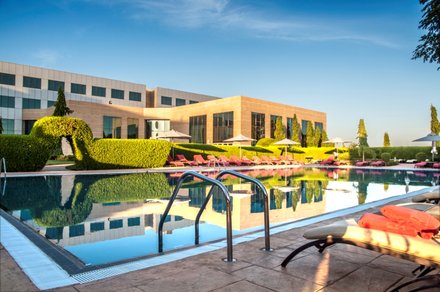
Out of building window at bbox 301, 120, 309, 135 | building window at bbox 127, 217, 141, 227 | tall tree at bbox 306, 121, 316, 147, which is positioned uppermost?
building window at bbox 301, 120, 309, 135

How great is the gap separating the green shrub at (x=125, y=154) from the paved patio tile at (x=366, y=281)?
18698 millimetres

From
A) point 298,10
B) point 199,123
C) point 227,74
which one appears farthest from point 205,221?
point 199,123

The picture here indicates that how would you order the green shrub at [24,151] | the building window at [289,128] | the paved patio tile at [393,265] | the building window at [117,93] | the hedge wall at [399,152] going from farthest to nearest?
the building window at [117,93], the building window at [289,128], the hedge wall at [399,152], the green shrub at [24,151], the paved patio tile at [393,265]

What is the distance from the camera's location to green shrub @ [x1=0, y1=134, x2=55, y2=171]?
641 inches

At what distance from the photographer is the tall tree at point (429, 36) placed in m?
12.1

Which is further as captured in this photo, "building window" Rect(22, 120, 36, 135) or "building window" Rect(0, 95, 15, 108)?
"building window" Rect(22, 120, 36, 135)

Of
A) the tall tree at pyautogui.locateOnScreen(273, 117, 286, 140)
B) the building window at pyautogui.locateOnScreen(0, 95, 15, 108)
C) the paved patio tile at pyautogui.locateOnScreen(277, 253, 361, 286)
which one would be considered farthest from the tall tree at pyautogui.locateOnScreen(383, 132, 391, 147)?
the building window at pyautogui.locateOnScreen(0, 95, 15, 108)

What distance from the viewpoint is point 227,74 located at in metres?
28.5

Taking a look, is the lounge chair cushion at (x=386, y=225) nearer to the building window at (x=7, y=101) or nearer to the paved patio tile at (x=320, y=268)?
the paved patio tile at (x=320, y=268)

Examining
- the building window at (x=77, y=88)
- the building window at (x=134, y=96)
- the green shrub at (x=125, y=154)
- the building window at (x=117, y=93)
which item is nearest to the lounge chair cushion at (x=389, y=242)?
the green shrub at (x=125, y=154)

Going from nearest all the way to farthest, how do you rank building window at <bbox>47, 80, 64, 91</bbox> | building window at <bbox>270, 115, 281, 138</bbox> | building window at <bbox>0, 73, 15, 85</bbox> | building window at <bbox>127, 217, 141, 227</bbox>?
building window at <bbox>127, 217, 141, 227</bbox> → building window at <bbox>270, 115, 281, 138</bbox> → building window at <bbox>0, 73, 15, 85</bbox> → building window at <bbox>47, 80, 64, 91</bbox>

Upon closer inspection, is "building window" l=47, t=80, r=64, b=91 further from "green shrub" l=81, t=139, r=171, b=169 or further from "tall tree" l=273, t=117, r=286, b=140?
"tall tree" l=273, t=117, r=286, b=140

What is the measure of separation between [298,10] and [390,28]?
5.56 meters

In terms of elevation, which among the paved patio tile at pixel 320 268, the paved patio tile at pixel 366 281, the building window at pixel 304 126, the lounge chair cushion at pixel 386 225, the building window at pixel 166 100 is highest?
the building window at pixel 166 100
